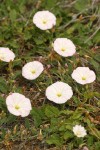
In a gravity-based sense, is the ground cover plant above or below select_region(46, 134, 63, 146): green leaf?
above

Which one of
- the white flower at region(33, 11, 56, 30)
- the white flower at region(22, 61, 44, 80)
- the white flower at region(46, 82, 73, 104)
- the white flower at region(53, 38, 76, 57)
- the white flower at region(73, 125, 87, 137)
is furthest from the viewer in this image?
the white flower at region(33, 11, 56, 30)

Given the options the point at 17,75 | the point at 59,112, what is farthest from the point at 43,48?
the point at 59,112

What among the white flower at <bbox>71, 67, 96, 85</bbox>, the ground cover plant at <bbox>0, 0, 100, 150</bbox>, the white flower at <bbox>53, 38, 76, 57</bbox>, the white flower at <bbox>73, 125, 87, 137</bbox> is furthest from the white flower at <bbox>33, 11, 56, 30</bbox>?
the white flower at <bbox>73, 125, 87, 137</bbox>

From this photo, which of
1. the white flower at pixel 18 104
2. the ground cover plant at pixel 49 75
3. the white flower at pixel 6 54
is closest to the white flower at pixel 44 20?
the ground cover plant at pixel 49 75

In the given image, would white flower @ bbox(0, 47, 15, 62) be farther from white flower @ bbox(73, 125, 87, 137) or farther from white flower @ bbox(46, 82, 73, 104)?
white flower @ bbox(73, 125, 87, 137)

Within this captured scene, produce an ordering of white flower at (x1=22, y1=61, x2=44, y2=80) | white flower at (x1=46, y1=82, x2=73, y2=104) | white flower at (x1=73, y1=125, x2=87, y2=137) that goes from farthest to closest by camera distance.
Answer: white flower at (x1=22, y1=61, x2=44, y2=80) < white flower at (x1=46, y1=82, x2=73, y2=104) < white flower at (x1=73, y1=125, x2=87, y2=137)

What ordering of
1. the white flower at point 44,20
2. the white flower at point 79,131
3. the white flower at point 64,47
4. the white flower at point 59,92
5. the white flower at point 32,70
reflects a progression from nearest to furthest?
the white flower at point 79,131, the white flower at point 59,92, the white flower at point 32,70, the white flower at point 64,47, the white flower at point 44,20

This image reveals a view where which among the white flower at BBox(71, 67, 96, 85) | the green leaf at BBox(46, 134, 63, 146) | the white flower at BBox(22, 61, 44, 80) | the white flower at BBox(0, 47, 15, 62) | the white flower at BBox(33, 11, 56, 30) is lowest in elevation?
the green leaf at BBox(46, 134, 63, 146)

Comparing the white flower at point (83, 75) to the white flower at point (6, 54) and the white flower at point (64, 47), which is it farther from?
the white flower at point (6, 54)

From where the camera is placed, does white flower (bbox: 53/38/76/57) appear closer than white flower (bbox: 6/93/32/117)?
No
